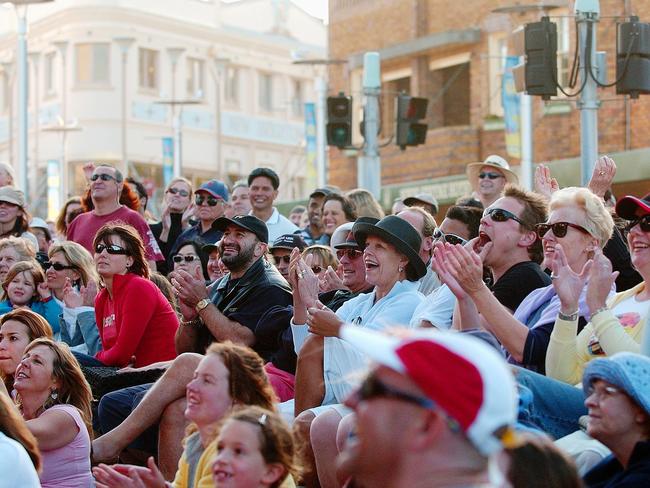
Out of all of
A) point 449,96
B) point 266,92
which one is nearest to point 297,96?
point 266,92

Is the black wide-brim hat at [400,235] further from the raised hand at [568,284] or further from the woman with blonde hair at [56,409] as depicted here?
the woman with blonde hair at [56,409]

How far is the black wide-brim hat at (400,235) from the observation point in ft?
25.5

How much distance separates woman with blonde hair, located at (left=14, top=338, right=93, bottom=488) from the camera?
7438 millimetres

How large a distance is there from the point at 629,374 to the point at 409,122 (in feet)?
49.9

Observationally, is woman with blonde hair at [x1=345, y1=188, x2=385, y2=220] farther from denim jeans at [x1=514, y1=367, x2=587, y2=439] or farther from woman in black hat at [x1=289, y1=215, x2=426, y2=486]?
denim jeans at [x1=514, y1=367, x2=587, y2=439]

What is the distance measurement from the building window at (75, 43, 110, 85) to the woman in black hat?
4880 centimetres

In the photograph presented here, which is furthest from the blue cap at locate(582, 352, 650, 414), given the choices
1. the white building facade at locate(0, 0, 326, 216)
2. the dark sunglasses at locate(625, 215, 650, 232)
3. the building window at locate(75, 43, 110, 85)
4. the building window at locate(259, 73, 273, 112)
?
the building window at locate(259, 73, 273, 112)

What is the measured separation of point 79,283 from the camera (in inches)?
422

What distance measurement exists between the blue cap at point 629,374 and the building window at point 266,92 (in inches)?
2307

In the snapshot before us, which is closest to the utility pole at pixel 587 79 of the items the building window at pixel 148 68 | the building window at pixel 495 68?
the building window at pixel 495 68

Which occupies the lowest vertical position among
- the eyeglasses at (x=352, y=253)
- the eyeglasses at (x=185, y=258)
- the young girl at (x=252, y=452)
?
A: the young girl at (x=252, y=452)

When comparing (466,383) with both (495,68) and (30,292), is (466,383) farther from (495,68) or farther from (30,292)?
(495,68)

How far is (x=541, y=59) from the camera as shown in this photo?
44.0ft

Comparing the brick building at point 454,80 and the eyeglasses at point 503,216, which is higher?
the brick building at point 454,80
